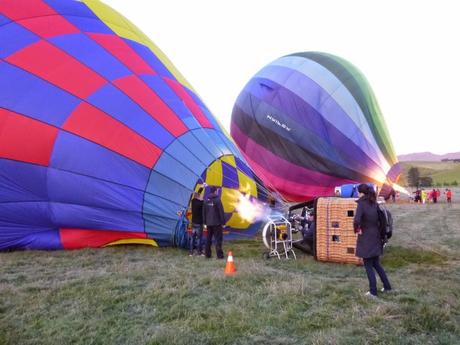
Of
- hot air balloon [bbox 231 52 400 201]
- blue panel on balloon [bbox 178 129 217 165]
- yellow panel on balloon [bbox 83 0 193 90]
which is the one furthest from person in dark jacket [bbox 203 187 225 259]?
hot air balloon [bbox 231 52 400 201]

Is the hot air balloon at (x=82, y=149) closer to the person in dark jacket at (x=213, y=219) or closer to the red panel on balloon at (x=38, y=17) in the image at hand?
the red panel on balloon at (x=38, y=17)

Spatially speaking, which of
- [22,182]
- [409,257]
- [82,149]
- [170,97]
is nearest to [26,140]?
[22,182]

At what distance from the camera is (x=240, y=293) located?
14.4 ft

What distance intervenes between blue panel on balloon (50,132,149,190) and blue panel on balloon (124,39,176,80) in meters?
2.07

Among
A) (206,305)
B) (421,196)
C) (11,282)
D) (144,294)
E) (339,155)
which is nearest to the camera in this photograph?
(206,305)

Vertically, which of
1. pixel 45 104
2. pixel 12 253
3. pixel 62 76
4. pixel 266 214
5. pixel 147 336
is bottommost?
pixel 147 336

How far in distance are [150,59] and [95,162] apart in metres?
2.47

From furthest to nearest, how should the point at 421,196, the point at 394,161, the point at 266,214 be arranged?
the point at 421,196 → the point at 394,161 → the point at 266,214

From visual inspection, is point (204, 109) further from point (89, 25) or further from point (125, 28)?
point (89, 25)

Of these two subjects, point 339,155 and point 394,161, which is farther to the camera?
point 394,161

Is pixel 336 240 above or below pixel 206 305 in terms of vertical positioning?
above

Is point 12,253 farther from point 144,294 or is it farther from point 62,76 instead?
point 144,294

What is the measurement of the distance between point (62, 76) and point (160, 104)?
1.62 meters

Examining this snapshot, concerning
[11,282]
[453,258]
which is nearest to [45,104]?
[11,282]
